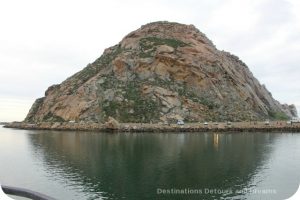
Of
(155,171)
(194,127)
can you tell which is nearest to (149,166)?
(155,171)

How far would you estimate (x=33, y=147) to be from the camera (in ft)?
266

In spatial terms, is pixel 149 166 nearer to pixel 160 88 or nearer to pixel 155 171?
pixel 155 171

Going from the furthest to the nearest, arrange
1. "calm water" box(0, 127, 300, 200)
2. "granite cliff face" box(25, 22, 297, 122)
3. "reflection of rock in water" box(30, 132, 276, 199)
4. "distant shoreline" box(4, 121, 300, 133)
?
"granite cliff face" box(25, 22, 297, 122) < "distant shoreline" box(4, 121, 300, 133) < "reflection of rock in water" box(30, 132, 276, 199) < "calm water" box(0, 127, 300, 200)

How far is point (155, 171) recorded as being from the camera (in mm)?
50438

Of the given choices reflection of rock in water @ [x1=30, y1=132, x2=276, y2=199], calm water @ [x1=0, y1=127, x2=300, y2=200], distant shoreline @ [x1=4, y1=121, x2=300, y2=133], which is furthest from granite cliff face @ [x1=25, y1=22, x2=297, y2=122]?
calm water @ [x1=0, y1=127, x2=300, y2=200]

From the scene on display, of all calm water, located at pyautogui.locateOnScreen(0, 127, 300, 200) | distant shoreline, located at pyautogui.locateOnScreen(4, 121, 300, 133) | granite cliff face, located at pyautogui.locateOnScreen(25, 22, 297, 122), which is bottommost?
calm water, located at pyautogui.locateOnScreen(0, 127, 300, 200)

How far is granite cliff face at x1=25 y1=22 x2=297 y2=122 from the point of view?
5256 inches

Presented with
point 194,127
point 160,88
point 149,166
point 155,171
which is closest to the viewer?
point 155,171

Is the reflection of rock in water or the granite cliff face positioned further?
the granite cliff face

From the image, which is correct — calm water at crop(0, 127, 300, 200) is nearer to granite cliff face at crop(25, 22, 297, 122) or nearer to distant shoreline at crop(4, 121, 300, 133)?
distant shoreline at crop(4, 121, 300, 133)

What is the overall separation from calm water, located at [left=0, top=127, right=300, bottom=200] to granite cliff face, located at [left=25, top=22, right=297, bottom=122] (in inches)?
2138

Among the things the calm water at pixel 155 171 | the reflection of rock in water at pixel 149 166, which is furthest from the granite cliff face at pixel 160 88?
the calm water at pixel 155 171

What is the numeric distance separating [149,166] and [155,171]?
4195 millimetres

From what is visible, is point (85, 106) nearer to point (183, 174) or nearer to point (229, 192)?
point (183, 174)
